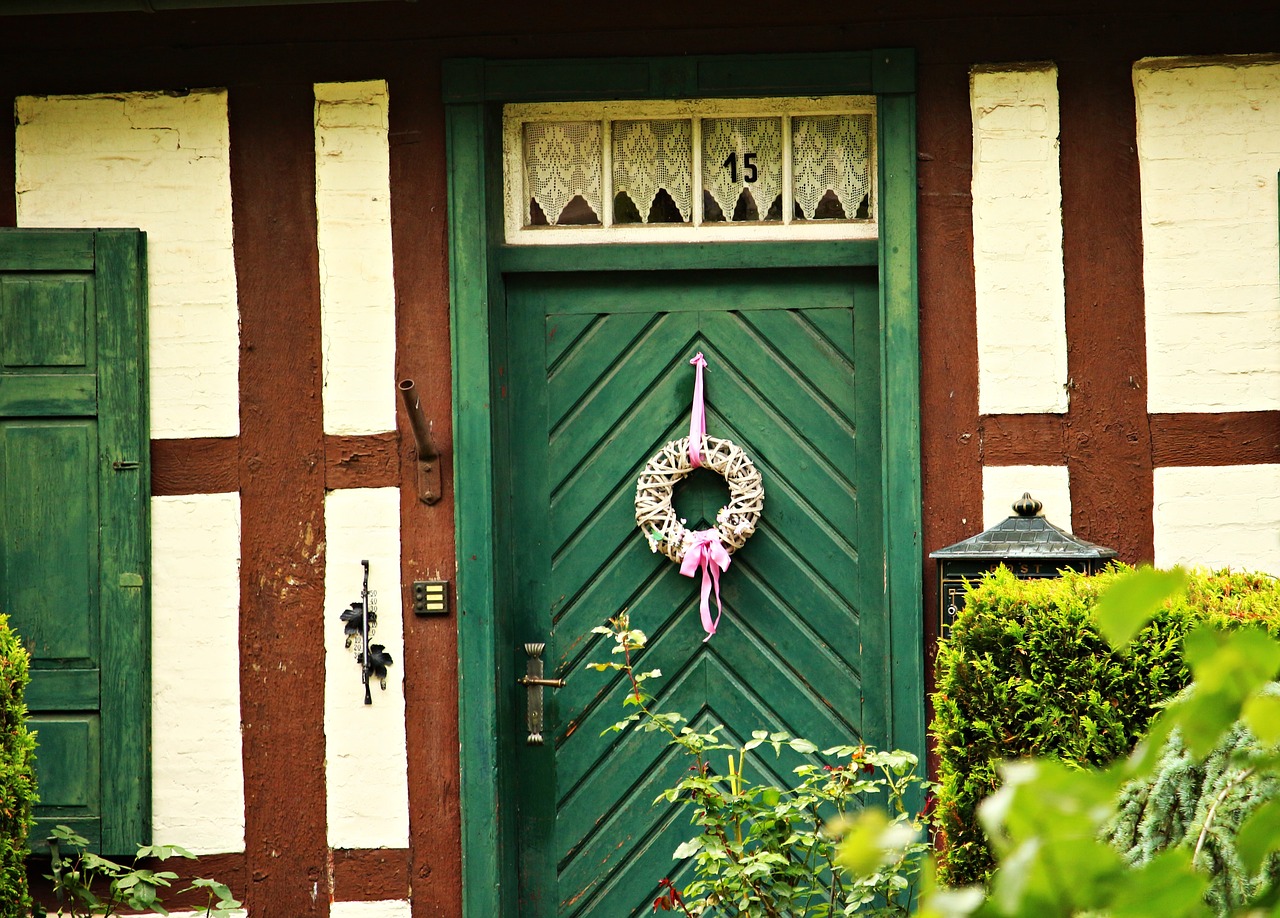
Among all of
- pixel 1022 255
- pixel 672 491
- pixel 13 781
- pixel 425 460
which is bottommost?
pixel 13 781

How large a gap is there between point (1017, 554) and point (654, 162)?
5.94 feet

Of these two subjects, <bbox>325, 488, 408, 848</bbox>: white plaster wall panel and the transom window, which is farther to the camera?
the transom window

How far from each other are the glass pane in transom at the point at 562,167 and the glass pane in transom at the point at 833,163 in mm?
690

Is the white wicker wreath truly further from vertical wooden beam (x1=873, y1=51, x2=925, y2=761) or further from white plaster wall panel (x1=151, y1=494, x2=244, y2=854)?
white plaster wall panel (x1=151, y1=494, x2=244, y2=854)

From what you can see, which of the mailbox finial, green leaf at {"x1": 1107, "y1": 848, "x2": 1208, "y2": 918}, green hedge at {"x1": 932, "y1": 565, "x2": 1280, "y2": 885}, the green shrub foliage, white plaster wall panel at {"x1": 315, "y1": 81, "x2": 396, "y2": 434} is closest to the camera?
green leaf at {"x1": 1107, "y1": 848, "x2": 1208, "y2": 918}

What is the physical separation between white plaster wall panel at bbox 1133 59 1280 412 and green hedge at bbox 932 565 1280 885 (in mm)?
1123

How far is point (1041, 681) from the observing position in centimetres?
324

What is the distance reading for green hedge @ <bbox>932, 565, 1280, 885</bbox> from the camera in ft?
10.4

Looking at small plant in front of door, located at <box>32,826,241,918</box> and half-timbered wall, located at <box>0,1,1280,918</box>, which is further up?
half-timbered wall, located at <box>0,1,1280,918</box>

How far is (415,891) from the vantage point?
4426mm

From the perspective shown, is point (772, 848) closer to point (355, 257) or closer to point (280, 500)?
point (280, 500)

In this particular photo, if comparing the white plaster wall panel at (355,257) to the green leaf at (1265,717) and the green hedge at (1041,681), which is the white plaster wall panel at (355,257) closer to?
the green hedge at (1041,681)

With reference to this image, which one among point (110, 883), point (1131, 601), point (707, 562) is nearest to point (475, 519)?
point (707, 562)

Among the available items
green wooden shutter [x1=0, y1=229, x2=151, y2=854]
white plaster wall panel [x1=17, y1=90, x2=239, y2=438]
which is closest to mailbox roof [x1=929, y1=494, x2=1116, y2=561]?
white plaster wall panel [x1=17, y1=90, x2=239, y2=438]
